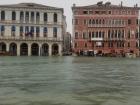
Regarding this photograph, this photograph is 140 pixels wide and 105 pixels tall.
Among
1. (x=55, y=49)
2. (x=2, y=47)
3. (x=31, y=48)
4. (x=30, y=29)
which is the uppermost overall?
(x=30, y=29)

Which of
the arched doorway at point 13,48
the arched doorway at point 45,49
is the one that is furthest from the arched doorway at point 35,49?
the arched doorway at point 13,48

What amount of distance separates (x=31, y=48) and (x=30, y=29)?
4.04m

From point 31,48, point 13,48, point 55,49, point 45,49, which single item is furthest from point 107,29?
point 13,48

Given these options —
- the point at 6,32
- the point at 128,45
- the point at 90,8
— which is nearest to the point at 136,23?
the point at 128,45

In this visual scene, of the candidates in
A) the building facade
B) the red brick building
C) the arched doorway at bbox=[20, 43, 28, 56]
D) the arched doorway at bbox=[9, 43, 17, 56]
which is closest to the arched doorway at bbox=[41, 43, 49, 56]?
the building facade

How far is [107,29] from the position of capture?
96562 millimetres

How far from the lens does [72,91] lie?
1406 cm

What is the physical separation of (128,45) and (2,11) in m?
29.9

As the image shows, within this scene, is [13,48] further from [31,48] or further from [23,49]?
[31,48]

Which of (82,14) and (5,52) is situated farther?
(82,14)

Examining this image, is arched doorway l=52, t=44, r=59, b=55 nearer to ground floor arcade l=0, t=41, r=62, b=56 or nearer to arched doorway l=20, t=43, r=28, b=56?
ground floor arcade l=0, t=41, r=62, b=56

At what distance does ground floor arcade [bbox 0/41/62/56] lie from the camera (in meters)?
87.3

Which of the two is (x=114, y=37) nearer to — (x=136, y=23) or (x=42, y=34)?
(x=136, y=23)

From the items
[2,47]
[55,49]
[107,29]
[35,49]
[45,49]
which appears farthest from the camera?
[107,29]
